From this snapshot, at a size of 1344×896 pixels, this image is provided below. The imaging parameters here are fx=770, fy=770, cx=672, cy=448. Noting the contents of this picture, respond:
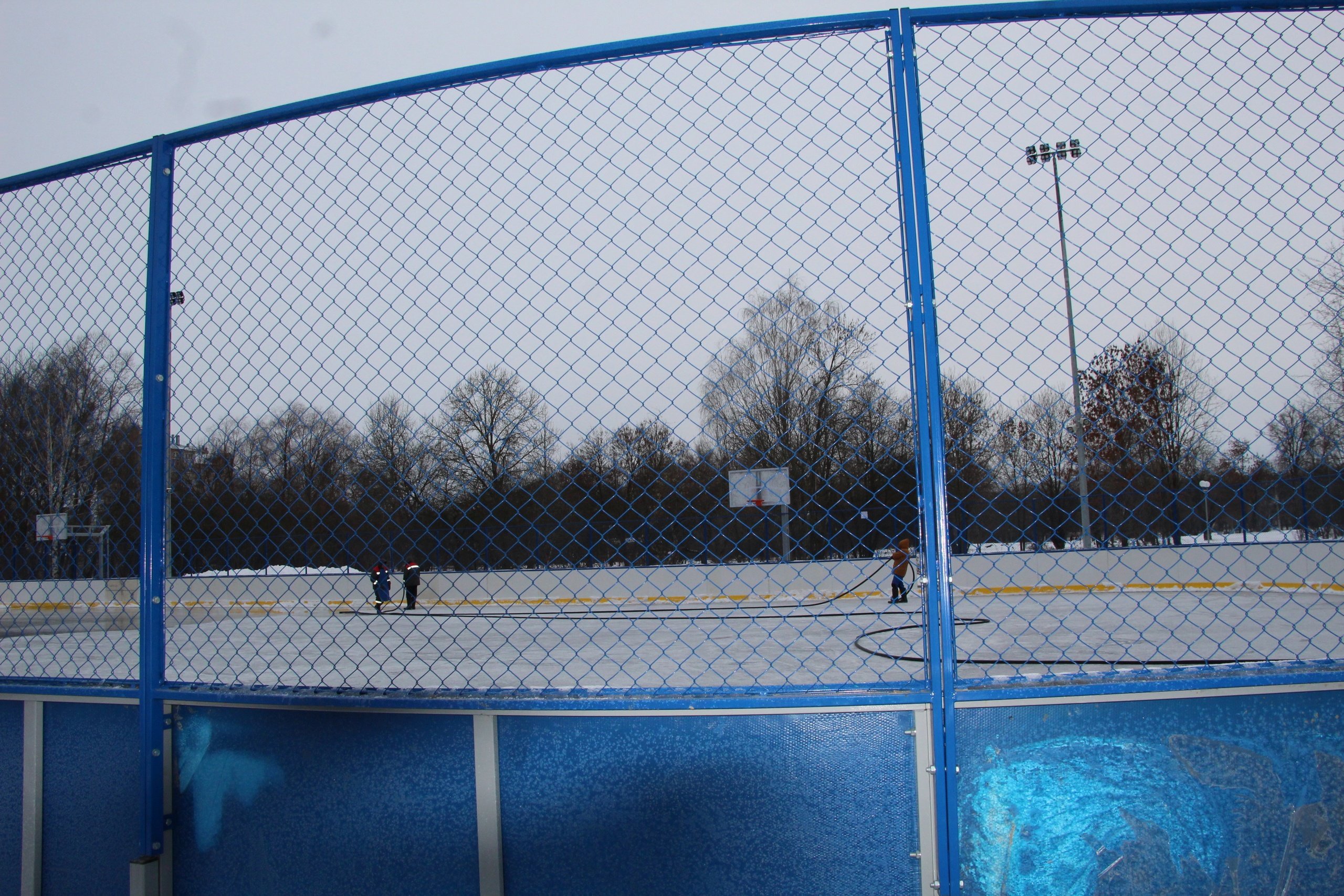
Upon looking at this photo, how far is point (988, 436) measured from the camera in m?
3.39

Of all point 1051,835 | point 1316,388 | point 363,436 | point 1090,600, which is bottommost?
point 1090,600

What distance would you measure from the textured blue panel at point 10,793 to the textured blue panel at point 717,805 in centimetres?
148

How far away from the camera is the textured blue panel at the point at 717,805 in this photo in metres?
1.58

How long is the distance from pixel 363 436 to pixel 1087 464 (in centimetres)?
1434

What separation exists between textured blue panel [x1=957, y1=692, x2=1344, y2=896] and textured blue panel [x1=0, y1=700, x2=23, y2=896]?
2.41 meters

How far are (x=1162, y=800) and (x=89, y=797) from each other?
2578mm

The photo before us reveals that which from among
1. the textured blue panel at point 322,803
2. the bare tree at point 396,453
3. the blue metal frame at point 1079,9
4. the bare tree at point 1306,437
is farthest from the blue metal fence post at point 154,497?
the bare tree at point 1306,437

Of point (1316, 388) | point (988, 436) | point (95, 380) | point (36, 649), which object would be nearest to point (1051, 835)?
point (988, 436)

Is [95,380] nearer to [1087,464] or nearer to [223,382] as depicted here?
[223,382]

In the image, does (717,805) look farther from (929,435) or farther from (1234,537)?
(1234,537)

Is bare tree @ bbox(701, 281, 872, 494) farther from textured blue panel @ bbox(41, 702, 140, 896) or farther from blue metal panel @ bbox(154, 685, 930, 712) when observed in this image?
textured blue panel @ bbox(41, 702, 140, 896)

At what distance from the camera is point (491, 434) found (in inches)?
184

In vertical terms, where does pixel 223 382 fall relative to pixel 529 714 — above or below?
above

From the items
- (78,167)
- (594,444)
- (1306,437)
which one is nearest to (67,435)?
(78,167)
